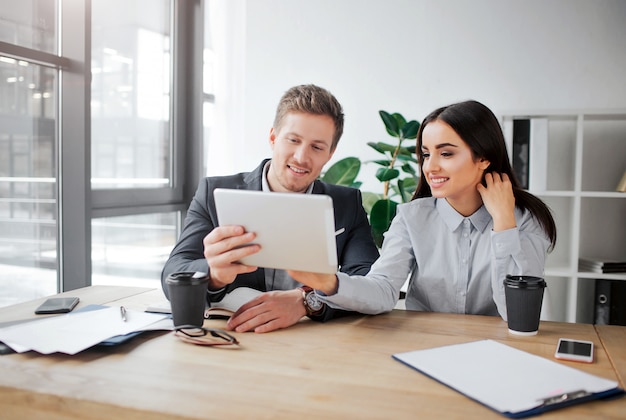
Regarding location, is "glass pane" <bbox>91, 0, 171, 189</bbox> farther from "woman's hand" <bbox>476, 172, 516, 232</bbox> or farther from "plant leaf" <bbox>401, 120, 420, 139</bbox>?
"woman's hand" <bbox>476, 172, 516, 232</bbox>

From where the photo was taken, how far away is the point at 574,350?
3.57ft

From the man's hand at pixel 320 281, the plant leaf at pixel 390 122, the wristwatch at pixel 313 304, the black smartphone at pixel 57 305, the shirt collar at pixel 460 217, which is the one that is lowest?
the black smartphone at pixel 57 305

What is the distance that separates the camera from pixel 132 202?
3324mm

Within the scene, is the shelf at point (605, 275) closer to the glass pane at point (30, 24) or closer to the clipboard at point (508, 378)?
the clipboard at point (508, 378)

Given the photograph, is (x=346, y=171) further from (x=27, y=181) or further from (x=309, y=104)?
(x=27, y=181)

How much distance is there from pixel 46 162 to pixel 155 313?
5.47 ft

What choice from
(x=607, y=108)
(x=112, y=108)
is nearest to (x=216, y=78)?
(x=112, y=108)

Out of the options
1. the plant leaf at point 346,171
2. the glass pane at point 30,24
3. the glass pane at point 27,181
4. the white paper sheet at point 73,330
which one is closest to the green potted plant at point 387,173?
the plant leaf at point 346,171

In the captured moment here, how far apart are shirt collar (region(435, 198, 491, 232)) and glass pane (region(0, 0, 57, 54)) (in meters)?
1.96

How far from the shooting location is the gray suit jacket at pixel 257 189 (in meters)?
1.65

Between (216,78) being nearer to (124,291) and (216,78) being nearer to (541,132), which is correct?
(541,132)

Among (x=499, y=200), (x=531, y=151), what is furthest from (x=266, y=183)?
(x=531, y=151)

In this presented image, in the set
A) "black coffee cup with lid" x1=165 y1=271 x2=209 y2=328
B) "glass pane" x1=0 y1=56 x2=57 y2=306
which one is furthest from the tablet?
"glass pane" x1=0 y1=56 x2=57 y2=306

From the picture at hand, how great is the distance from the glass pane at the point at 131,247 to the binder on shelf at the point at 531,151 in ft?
7.09
